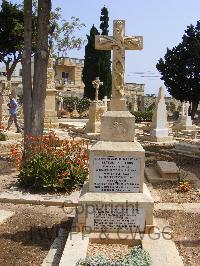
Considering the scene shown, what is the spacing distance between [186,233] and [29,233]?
232 cm

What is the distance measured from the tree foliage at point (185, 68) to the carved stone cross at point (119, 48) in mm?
36011

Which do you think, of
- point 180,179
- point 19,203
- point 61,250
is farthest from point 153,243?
point 180,179

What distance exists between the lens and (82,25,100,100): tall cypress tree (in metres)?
42.7

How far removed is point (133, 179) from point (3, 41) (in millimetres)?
37604

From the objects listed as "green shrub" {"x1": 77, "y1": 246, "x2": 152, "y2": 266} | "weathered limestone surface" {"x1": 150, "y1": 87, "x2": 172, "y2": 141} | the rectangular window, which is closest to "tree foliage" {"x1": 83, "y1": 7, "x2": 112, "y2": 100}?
the rectangular window

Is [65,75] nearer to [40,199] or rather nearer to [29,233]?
[40,199]

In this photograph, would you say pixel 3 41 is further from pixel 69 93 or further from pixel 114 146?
pixel 114 146

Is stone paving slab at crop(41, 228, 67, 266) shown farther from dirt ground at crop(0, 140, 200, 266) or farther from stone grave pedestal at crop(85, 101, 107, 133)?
stone grave pedestal at crop(85, 101, 107, 133)

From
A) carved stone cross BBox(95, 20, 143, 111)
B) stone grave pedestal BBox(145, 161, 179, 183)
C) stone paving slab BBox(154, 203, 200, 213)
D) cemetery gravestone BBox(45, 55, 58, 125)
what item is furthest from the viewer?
cemetery gravestone BBox(45, 55, 58, 125)

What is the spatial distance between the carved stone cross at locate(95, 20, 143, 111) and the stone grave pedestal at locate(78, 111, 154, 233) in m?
0.80

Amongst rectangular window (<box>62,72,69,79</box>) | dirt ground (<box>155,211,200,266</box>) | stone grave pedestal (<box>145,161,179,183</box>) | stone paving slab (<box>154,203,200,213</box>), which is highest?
rectangular window (<box>62,72,69,79</box>)

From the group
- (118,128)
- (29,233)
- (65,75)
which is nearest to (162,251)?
(118,128)

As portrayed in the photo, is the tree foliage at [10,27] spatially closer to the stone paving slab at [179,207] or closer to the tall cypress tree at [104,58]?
the tall cypress tree at [104,58]

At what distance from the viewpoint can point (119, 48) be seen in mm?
6031
